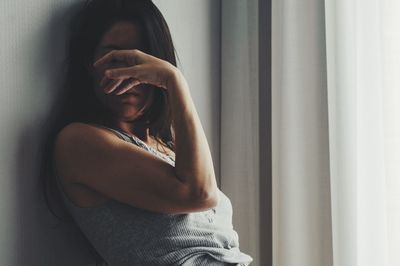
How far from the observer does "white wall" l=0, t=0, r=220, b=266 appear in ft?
3.48

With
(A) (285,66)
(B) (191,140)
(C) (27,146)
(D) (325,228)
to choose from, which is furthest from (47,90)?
(D) (325,228)

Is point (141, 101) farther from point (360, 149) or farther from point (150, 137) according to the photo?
point (360, 149)

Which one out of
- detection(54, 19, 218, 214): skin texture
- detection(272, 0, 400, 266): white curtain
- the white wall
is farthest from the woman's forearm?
detection(272, 0, 400, 266): white curtain

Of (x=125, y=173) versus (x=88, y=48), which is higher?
(x=88, y=48)

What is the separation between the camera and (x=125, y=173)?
107 cm

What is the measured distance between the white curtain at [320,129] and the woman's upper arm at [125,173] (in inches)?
27.9

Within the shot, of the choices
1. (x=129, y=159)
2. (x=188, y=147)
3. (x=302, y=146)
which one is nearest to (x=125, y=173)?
Answer: (x=129, y=159)

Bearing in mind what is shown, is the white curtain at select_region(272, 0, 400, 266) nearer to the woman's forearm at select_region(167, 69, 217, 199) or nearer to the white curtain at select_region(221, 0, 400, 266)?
the white curtain at select_region(221, 0, 400, 266)

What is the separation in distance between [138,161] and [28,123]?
0.81ft

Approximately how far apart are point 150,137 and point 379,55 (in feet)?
2.40

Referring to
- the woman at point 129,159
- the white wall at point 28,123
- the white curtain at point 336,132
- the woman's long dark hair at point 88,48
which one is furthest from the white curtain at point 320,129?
the white wall at point 28,123

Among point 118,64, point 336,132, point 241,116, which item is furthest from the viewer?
point 241,116

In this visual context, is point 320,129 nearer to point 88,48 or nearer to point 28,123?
point 88,48

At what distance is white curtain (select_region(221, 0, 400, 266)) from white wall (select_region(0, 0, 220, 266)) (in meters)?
0.77
